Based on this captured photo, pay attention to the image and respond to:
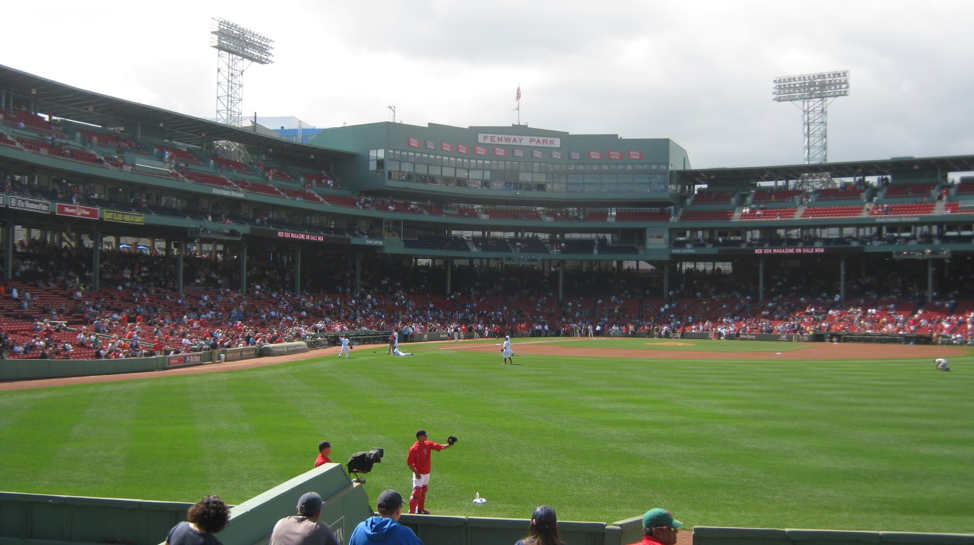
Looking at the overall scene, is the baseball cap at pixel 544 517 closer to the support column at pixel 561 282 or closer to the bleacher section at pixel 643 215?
the support column at pixel 561 282

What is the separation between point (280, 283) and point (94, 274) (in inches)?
Answer: 675

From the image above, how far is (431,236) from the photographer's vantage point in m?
71.9

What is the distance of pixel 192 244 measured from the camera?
54.4 metres

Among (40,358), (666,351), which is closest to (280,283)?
(40,358)

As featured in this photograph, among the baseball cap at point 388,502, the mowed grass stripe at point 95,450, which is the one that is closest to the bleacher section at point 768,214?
the mowed grass stripe at point 95,450

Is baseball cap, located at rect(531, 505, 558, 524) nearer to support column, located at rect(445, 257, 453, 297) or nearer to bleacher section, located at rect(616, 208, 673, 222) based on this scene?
support column, located at rect(445, 257, 453, 297)


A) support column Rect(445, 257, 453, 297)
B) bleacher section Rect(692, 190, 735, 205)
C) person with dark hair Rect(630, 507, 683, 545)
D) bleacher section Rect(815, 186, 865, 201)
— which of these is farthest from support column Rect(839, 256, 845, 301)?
person with dark hair Rect(630, 507, 683, 545)

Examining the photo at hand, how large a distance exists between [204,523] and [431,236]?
67153 millimetres

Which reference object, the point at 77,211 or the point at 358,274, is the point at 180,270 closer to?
the point at 77,211

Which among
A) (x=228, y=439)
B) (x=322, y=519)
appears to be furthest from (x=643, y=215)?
(x=322, y=519)

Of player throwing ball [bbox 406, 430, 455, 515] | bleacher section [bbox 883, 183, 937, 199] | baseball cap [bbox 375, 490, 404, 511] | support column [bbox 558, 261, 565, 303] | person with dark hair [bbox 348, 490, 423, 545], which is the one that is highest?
bleacher section [bbox 883, 183, 937, 199]

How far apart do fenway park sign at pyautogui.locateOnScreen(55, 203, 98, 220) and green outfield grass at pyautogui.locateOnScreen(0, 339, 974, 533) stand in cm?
1903

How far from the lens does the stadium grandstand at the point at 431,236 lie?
4203cm

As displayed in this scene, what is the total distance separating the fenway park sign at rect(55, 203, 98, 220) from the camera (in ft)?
129
